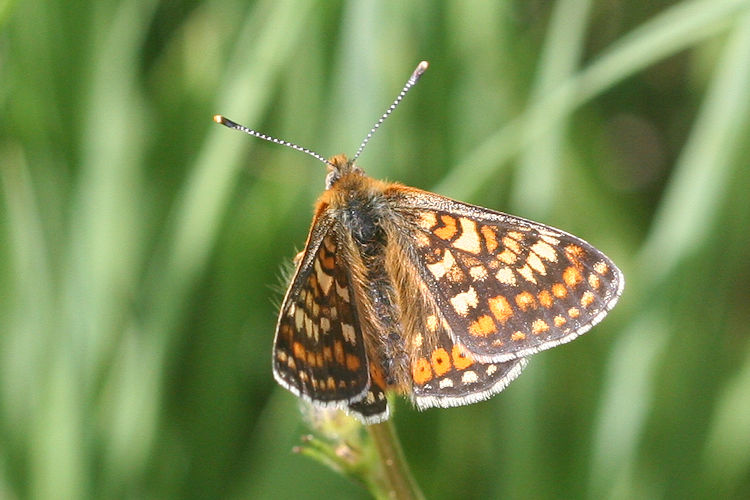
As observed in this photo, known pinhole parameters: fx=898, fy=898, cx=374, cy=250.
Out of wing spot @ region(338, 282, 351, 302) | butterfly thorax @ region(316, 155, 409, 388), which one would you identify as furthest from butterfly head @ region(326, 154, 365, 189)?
wing spot @ region(338, 282, 351, 302)

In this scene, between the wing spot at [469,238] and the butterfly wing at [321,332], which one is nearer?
the butterfly wing at [321,332]

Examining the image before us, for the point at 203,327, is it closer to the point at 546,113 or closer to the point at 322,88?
the point at 322,88

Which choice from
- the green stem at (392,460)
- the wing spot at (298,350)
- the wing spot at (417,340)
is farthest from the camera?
the wing spot at (417,340)

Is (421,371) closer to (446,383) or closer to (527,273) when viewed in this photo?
(446,383)

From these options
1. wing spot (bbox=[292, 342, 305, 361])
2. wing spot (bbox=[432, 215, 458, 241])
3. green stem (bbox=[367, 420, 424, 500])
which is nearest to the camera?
green stem (bbox=[367, 420, 424, 500])

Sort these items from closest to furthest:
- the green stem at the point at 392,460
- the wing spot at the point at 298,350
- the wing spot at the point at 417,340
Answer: the green stem at the point at 392,460 → the wing spot at the point at 298,350 → the wing spot at the point at 417,340

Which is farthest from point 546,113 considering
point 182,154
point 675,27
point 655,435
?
point 182,154

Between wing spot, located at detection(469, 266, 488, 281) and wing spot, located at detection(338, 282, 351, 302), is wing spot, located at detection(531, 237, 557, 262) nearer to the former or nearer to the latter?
wing spot, located at detection(469, 266, 488, 281)

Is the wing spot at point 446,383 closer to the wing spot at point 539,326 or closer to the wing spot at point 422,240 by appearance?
the wing spot at point 539,326

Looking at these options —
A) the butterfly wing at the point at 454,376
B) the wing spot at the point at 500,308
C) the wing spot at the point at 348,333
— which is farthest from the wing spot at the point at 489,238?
the wing spot at the point at 348,333
